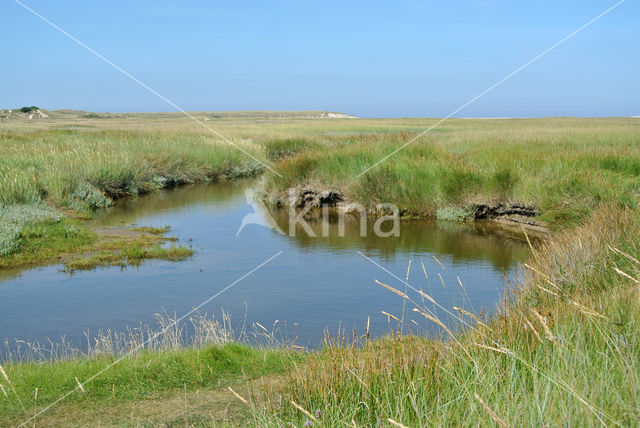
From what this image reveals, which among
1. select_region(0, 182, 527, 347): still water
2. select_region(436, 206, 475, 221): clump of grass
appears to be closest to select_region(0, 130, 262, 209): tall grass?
select_region(0, 182, 527, 347): still water

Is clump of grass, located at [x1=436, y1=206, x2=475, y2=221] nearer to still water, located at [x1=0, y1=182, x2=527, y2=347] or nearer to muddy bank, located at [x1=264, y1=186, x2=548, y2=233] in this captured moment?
muddy bank, located at [x1=264, y1=186, x2=548, y2=233]

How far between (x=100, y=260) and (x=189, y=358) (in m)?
6.29

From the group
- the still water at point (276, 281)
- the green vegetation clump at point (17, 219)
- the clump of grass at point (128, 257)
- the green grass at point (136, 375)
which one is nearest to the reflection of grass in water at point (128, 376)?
the green grass at point (136, 375)

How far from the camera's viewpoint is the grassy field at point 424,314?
339cm

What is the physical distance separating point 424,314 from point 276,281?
767cm

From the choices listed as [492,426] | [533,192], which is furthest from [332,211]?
[492,426]

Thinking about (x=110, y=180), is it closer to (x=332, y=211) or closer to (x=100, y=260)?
(x=332, y=211)

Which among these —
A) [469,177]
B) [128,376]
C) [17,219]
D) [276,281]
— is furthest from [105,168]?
[128,376]

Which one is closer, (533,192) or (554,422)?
(554,422)

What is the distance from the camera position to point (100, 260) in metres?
11.9

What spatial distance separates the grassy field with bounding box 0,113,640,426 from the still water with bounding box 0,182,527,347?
81 centimetres

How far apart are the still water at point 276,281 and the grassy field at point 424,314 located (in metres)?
0.81

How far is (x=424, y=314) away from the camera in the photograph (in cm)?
312

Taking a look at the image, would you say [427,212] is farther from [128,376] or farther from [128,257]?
[128,376]
